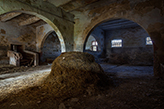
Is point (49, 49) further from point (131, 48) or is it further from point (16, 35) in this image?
point (131, 48)

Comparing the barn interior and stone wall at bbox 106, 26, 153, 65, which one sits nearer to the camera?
the barn interior

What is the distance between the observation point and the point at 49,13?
4.70 meters

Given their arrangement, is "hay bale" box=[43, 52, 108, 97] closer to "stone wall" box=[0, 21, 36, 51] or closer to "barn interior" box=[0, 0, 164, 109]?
"barn interior" box=[0, 0, 164, 109]

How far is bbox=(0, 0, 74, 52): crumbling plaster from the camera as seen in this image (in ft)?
11.1

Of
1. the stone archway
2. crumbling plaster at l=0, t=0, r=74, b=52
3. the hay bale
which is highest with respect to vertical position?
crumbling plaster at l=0, t=0, r=74, b=52

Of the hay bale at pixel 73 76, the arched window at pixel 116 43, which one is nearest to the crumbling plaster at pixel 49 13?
the hay bale at pixel 73 76

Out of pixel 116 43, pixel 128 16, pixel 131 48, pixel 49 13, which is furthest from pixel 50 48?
pixel 131 48

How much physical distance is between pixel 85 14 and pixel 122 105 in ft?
17.2

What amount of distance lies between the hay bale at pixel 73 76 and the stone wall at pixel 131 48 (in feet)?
25.6

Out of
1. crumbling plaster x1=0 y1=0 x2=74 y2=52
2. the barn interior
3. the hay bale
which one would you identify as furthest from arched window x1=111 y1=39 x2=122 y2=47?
the hay bale

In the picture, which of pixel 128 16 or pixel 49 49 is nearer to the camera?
pixel 128 16

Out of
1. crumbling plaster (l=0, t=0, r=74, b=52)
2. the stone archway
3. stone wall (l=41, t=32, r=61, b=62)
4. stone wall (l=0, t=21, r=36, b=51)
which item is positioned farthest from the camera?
stone wall (l=41, t=32, r=61, b=62)

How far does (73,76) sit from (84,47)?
3.58 metres

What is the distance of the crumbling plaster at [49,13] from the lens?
3.40 m
